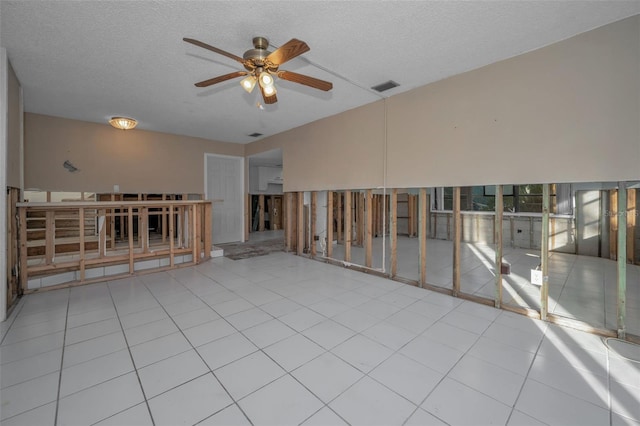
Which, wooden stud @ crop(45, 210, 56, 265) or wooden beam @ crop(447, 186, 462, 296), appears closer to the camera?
wooden beam @ crop(447, 186, 462, 296)

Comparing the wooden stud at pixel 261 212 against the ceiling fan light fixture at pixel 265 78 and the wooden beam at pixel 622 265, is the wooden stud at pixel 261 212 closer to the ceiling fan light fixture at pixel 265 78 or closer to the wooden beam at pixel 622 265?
the ceiling fan light fixture at pixel 265 78

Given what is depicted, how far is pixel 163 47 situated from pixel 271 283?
3189mm

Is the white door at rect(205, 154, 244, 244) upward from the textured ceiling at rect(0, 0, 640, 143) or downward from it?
downward

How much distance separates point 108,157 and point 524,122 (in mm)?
7243

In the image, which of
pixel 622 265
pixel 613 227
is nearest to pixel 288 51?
pixel 622 265

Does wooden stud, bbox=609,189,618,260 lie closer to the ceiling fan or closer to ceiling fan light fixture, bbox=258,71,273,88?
the ceiling fan

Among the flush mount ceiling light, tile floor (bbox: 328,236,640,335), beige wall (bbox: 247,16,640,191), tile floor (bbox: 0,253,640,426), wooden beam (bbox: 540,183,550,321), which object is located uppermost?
the flush mount ceiling light

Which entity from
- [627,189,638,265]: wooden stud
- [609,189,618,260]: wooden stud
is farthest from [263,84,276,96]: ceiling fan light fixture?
[609,189,618,260]: wooden stud

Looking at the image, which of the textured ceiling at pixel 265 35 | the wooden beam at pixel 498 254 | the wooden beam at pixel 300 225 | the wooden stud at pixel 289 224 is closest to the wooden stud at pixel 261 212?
the wooden stud at pixel 289 224

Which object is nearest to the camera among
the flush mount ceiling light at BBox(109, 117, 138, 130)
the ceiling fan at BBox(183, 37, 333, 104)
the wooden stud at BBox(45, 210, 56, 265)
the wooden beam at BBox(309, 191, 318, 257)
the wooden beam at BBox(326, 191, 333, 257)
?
the ceiling fan at BBox(183, 37, 333, 104)

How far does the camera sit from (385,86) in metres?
3.73

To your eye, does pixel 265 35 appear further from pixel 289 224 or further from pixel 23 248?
pixel 289 224

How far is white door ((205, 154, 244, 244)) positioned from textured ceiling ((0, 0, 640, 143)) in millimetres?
3101

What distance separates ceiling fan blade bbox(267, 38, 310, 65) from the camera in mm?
2052
